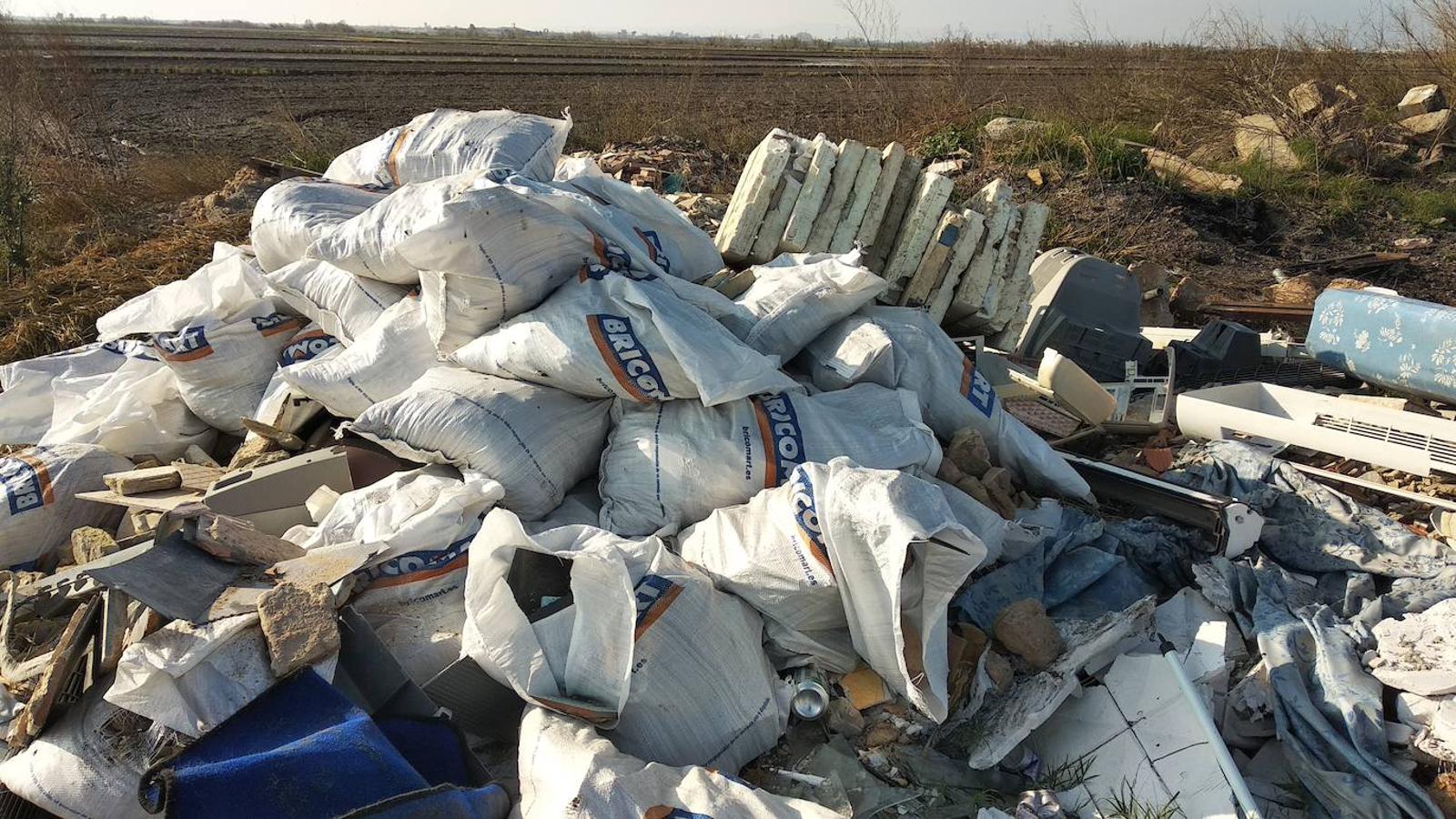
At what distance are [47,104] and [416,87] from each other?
6.99 metres

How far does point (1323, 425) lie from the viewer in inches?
125

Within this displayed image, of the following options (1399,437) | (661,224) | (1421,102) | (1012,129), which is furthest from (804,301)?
(1421,102)

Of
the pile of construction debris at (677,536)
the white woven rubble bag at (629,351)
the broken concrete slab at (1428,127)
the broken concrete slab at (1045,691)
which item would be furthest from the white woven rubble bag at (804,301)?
the broken concrete slab at (1428,127)

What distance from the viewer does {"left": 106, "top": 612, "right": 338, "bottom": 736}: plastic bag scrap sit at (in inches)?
63.2

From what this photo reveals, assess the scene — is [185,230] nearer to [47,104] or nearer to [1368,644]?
[47,104]

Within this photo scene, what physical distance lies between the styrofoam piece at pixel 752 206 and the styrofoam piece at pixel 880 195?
1.22 feet

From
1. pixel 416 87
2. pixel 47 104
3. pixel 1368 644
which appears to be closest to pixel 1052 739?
pixel 1368 644

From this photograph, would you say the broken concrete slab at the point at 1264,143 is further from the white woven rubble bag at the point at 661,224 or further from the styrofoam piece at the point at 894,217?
the white woven rubble bag at the point at 661,224

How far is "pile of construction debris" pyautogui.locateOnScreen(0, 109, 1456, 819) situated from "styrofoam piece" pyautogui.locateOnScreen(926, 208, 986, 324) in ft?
0.04

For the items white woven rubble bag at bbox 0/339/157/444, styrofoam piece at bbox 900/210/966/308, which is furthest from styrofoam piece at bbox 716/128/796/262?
white woven rubble bag at bbox 0/339/157/444

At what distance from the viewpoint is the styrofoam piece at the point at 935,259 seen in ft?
11.3

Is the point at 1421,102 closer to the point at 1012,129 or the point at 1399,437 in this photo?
the point at 1012,129

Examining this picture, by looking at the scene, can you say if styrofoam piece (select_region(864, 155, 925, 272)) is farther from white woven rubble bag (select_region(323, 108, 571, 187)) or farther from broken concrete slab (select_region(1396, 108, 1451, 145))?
broken concrete slab (select_region(1396, 108, 1451, 145))

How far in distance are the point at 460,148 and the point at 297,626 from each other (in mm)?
2108
